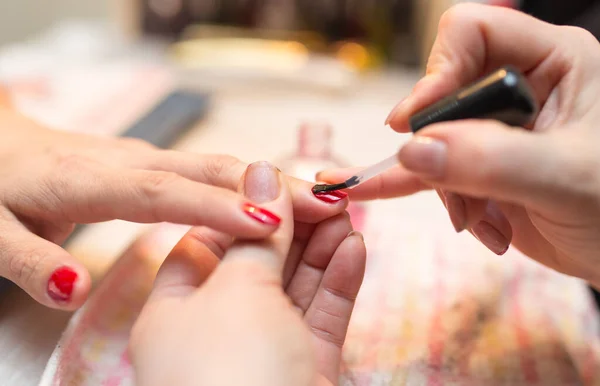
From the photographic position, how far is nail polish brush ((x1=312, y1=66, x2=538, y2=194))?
369 millimetres

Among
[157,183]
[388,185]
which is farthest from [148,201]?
[388,185]

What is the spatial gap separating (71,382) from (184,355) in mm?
147

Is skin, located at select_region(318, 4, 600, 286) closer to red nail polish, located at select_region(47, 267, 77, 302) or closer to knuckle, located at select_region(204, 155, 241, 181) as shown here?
knuckle, located at select_region(204, 155, 241, 181)

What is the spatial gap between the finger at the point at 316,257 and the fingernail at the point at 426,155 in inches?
5.0

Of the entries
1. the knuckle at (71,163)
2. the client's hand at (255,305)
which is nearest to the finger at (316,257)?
the client's hand at (255,305)

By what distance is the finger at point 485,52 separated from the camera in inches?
19.6

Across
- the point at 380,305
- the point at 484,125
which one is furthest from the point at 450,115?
the point at 380,305

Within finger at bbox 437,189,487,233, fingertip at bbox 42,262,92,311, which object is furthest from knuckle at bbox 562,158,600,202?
fingertip at bbox 42,262,92,311

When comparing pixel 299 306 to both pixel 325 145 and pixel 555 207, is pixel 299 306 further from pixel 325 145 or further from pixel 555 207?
pixel 325 145

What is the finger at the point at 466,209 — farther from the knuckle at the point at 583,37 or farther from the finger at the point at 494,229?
the knuckle at the point at 583,37

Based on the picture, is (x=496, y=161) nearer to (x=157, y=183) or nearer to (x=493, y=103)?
(x=493, y=103)

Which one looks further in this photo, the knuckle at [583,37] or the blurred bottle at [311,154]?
the blurred bottle at [311,154]

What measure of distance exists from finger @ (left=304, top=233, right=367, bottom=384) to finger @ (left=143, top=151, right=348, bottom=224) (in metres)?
0.03

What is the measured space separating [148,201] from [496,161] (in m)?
0.26
